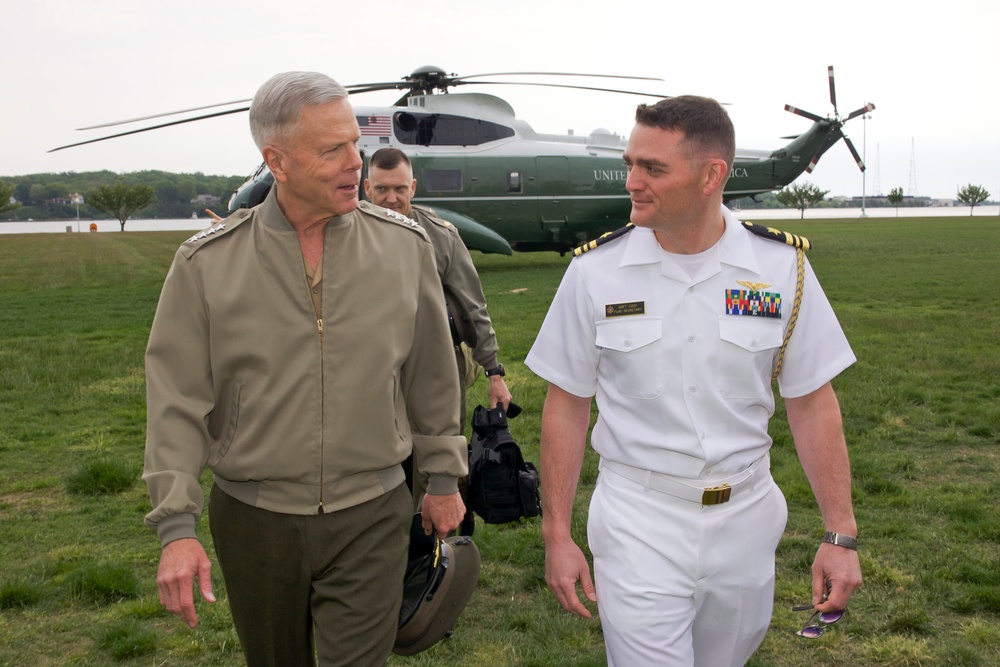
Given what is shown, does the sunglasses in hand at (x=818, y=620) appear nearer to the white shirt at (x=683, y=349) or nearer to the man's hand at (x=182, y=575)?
the white shirt at (x=683, y=349)

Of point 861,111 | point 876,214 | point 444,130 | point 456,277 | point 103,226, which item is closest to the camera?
point 456,277

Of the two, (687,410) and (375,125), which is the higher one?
(375,125)

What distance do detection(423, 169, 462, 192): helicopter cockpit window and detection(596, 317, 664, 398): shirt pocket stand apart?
1652cm

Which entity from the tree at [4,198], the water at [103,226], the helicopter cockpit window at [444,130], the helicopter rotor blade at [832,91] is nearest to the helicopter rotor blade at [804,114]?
the helicopter rotor blade at [832,91]

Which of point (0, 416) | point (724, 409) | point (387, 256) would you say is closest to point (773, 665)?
point (724, 409)

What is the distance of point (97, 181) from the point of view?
106m

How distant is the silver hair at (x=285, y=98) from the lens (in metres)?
2.32

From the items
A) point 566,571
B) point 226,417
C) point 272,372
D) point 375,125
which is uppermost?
point 375,125

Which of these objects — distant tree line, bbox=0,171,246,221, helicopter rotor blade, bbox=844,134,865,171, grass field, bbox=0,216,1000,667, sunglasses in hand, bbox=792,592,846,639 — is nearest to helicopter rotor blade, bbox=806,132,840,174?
helicopter rotor blade, bbox=844,134,865,171

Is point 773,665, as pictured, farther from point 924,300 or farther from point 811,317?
point 924,300

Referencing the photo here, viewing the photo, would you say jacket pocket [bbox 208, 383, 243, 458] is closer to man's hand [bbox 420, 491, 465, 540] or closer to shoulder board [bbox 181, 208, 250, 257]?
shoulder board [bbox 181, 208, 250, 257]

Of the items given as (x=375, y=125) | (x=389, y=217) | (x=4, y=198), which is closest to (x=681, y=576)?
(x=389, y=217)

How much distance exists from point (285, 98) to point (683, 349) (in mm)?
1215

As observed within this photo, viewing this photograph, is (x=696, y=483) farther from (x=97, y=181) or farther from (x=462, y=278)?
(x=97, y=181)
